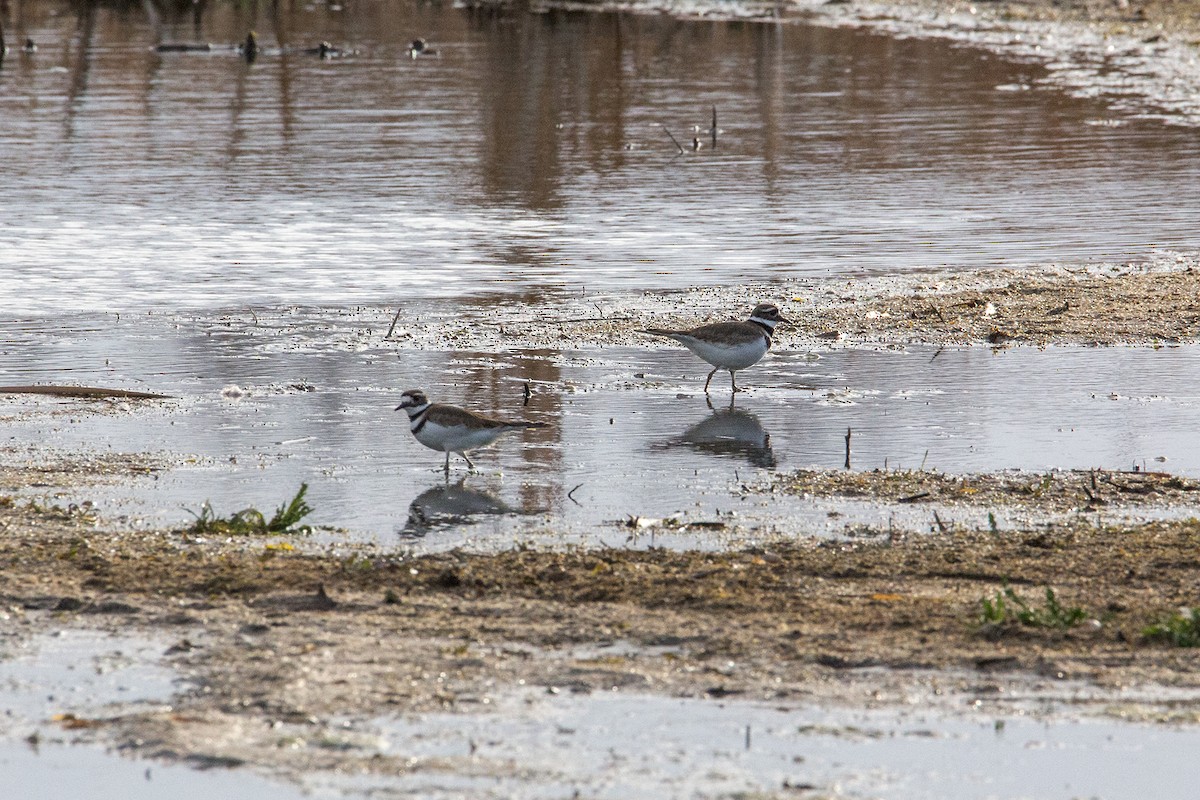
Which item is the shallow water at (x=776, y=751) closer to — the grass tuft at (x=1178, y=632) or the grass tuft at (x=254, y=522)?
the grass tuft at (x=1178, y=632)

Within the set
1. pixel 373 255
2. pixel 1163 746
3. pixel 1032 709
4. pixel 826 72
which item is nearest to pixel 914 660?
pixel 1032 709

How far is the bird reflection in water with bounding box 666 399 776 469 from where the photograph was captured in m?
10.4

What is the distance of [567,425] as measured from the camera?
11.1 metres

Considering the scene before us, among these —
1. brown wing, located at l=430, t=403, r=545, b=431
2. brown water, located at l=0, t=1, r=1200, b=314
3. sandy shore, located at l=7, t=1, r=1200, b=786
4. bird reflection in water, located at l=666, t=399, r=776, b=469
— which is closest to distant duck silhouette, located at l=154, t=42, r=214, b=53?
brown water, located at l=0, t=1, r=1200, b=314

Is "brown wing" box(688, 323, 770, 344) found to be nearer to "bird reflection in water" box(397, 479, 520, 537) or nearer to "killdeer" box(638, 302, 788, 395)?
"killdeer" box(638, 302, 788, 395)

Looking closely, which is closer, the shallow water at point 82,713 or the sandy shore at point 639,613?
the shallow water at point 82,713

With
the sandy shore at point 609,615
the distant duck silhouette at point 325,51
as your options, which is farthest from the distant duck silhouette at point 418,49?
the sandy shore at point 609,615

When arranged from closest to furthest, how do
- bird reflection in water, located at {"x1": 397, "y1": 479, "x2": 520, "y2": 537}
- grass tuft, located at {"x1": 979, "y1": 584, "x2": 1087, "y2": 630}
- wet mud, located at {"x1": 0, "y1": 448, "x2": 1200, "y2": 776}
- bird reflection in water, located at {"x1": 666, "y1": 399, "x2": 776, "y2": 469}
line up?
1. wet mud, located at {"x1": 0, "y1": 448, "x2": 1200, "y2": 776}
2. grass tuft, located at {"x1": 979, "y1": 584, "x2": 1087, "y2": 630}
3. bird reflection in water, located at {"x1": 397, "y1": 479, "x2": 520, "y2": 537}
4. bird reflection in water, located at {"x1": 666, "y1": 399, "x2": 776, "y2": 469}

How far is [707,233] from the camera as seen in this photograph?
18.6 m

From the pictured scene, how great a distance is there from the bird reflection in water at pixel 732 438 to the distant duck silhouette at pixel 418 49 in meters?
29.2

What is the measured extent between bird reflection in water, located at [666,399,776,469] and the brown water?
4.40m

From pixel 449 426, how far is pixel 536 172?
13664 mm

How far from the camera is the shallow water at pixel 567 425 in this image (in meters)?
9.20

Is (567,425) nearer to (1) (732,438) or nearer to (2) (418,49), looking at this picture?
(1) (732,438)
